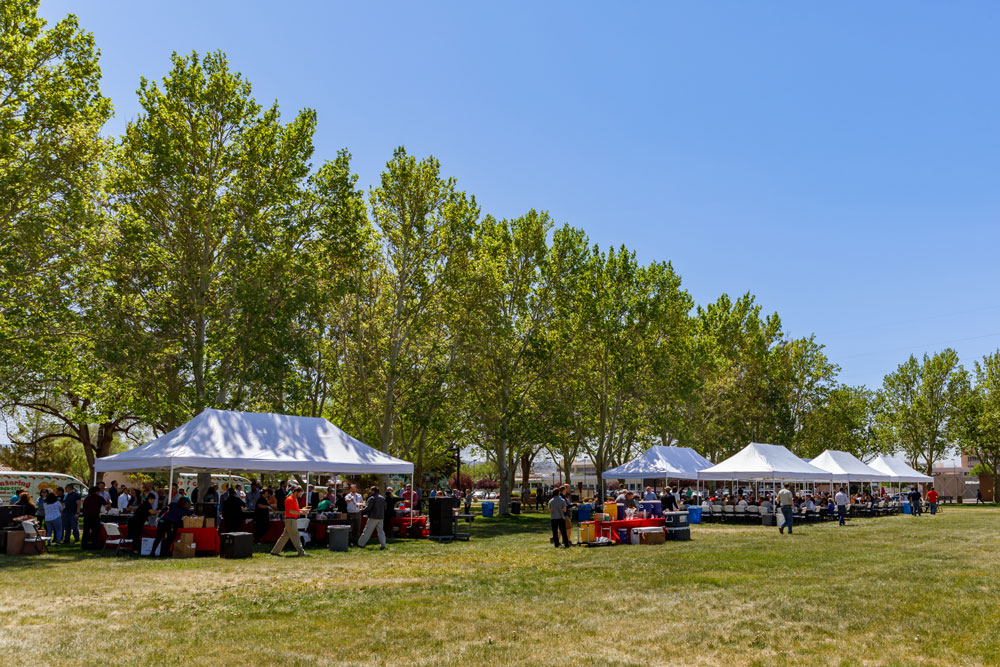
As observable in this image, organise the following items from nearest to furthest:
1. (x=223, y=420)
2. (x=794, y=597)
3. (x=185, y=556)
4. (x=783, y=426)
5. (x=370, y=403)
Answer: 1. (x=794, y=597)
2. (x=185, y=556)
3. (x=223, y=420)
4. (x=370, y=403)
5. (x=783, y=426)

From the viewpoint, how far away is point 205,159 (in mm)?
26938

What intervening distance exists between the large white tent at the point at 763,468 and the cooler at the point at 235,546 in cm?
2133

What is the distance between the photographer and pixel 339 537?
1853 cm

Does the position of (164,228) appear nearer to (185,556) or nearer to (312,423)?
(312,423)

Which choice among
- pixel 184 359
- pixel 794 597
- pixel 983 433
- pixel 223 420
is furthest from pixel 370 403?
pixel 983 433

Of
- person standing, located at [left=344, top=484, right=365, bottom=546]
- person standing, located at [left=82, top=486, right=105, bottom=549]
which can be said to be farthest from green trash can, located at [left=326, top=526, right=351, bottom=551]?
person standing, located at [left=82, top=486, right=105, bottom=549]

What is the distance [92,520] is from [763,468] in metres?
23.8

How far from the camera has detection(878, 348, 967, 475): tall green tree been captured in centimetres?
6931

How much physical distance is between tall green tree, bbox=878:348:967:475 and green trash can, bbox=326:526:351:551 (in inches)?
2507

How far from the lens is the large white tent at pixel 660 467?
35812 millimetres

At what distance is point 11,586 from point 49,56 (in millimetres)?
14770

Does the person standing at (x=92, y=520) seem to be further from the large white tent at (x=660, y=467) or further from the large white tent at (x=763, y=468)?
the large white tent at (x=763, y=468)

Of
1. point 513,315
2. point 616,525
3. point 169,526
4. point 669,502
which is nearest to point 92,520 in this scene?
point 169,526

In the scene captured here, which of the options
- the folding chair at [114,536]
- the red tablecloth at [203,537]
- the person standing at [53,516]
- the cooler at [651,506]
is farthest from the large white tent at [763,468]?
the person standing at [53,516]
